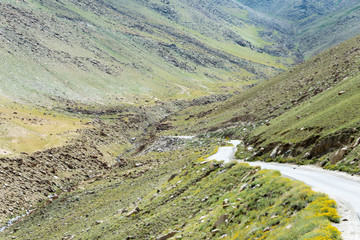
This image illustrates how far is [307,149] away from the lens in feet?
99.1

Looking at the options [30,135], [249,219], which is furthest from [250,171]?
[30,135]

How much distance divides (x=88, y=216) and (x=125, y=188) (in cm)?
813

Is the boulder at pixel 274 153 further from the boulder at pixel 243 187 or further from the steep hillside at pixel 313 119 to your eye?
the boulder at pixel 243 187

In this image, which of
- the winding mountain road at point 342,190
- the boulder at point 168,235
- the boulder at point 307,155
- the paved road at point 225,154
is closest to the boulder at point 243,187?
the winding mountain road at point 342,190

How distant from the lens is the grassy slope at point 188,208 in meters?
15.4

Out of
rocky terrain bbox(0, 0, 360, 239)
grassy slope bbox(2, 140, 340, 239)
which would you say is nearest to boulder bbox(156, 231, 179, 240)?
rocky terrain bbox(0, 0, 360, 239)

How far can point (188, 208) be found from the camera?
86.9 feet

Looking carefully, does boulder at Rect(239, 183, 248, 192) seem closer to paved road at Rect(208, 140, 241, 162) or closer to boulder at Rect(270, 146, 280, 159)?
boulder at Rect(270, 146, 280, 159)

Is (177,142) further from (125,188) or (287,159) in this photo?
(287,159)

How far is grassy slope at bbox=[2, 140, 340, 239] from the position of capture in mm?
15416

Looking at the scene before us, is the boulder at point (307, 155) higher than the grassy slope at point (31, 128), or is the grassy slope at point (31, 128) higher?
the boulder at point (307, 155)

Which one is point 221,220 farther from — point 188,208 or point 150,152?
point 150,152

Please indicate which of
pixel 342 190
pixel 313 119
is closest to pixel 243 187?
pixel 342 190

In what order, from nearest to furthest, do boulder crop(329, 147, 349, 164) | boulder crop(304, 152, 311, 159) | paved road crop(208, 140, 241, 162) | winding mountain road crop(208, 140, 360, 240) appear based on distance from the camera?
winding mountain road crop(208, 140, 360, 240), boulder crop(329, 147, 349, 164), boulder crop(304, 152, 311, 159), paved road crop(208, 140, 241, 162)
